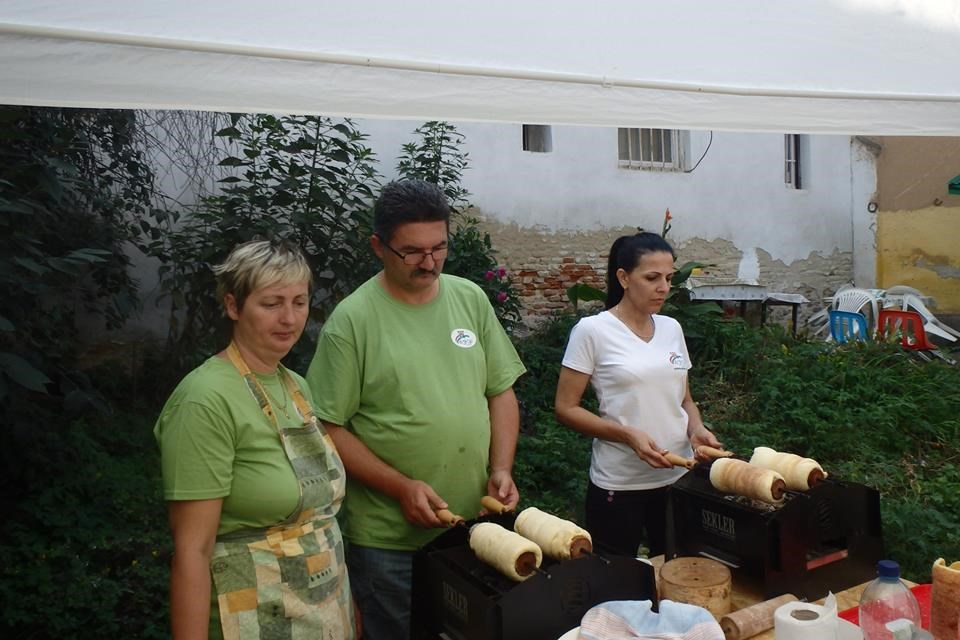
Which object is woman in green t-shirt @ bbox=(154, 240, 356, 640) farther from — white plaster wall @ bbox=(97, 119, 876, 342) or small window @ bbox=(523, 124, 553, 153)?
small window @ bbox=(523, 124, 553, 153)

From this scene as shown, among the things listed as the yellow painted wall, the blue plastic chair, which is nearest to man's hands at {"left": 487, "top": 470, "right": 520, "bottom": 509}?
the blue plastic chair

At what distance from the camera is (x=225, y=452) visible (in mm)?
1878

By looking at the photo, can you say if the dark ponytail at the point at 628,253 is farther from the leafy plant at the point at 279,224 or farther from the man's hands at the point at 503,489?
the leafy plant at the point at 279,224

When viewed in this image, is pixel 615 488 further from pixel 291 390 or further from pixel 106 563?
pixel 106 563

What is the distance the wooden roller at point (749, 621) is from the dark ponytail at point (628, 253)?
136 centimetres

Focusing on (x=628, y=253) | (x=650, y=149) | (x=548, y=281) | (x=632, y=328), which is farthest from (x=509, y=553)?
(x=650, y=149)

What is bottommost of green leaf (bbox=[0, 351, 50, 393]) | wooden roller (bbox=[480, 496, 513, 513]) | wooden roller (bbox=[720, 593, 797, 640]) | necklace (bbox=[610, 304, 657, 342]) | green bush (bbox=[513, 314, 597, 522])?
green bush (bbox=[513, 314, 597, 522])

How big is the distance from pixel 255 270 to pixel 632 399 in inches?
58.8

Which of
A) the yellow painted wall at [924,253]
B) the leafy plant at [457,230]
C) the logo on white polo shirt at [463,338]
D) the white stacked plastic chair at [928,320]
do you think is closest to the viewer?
the logo on white polo shirt at [463,338]

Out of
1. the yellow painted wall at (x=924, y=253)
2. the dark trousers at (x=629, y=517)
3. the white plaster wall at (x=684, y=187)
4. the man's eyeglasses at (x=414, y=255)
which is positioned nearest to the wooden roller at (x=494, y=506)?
the man's eyeglasses at (x=414, y=255)

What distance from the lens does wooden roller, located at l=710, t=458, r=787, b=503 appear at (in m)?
2.20

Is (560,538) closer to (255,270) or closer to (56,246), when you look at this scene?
(255,270)

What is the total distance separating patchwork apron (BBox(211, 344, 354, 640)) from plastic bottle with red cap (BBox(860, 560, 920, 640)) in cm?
126

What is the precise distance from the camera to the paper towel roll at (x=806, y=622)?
5.53 ft
